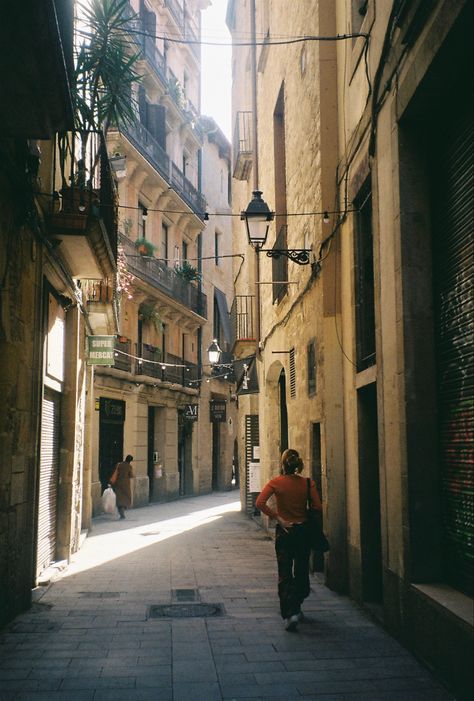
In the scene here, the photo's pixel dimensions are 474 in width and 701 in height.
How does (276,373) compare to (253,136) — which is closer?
(276,373)

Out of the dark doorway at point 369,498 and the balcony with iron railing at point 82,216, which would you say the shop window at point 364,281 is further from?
the balcony with iron railing at point 82,216

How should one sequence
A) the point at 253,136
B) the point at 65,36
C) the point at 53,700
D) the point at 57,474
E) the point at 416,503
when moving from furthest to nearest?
the point at 253,136
the point at 57,474
the point at 65,36
the point at 416,503
the point at 53,700

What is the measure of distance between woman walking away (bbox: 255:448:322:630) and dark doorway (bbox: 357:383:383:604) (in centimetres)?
91

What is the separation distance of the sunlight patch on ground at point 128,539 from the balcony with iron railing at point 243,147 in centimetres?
943

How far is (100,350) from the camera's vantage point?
14.2 metres

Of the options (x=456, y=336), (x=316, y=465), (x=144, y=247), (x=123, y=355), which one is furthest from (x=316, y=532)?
(x=144, y=247)

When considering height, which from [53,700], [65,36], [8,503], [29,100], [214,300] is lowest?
[53,700]

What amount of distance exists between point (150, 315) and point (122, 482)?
870 centimetres

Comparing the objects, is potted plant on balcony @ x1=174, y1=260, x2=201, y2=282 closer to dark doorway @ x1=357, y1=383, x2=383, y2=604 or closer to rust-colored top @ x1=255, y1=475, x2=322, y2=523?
dark doorway @ x1=357, y1=383, x2=383, y2=604

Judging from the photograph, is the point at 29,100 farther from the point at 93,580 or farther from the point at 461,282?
the point at 93,580

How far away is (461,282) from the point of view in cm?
566

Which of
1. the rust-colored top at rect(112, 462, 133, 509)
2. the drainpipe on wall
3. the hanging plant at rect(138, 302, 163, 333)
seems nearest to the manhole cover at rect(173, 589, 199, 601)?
the drainpipe on wall

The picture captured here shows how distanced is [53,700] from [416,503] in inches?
118

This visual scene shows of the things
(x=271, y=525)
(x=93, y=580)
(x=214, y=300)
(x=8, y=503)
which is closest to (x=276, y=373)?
(x=271, y=525)
